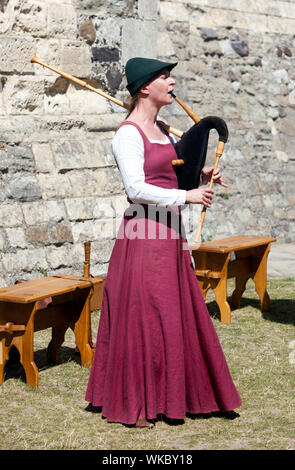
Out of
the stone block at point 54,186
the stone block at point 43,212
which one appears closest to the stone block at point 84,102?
the stone block at point 54,186

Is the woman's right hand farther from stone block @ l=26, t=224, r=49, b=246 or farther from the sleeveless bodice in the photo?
stone block @ l=26, t=224, r=49, b=246

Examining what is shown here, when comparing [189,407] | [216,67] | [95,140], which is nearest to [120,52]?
[95,140]

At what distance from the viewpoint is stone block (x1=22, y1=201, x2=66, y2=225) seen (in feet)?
21.9

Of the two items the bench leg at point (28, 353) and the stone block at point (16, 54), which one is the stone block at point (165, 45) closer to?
the stone block at point (16, 54)

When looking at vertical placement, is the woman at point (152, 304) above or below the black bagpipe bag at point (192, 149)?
below

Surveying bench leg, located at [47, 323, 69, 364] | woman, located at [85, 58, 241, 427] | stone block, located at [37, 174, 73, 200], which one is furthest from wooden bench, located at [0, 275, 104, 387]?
stone block, located at [37, 174, 73, 200]

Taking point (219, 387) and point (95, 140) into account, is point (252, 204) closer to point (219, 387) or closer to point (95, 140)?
point (95, 140)

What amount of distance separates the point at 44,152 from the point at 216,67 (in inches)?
127

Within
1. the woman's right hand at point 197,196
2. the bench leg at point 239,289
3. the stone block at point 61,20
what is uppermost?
the stone block at point 61,20

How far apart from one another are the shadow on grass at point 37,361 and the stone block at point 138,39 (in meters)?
3.08

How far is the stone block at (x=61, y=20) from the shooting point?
7.04 m

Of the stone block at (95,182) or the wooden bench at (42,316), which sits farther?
the stone block at (95,182)

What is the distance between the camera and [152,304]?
410 centimetres

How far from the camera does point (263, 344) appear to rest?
5.76 meters
